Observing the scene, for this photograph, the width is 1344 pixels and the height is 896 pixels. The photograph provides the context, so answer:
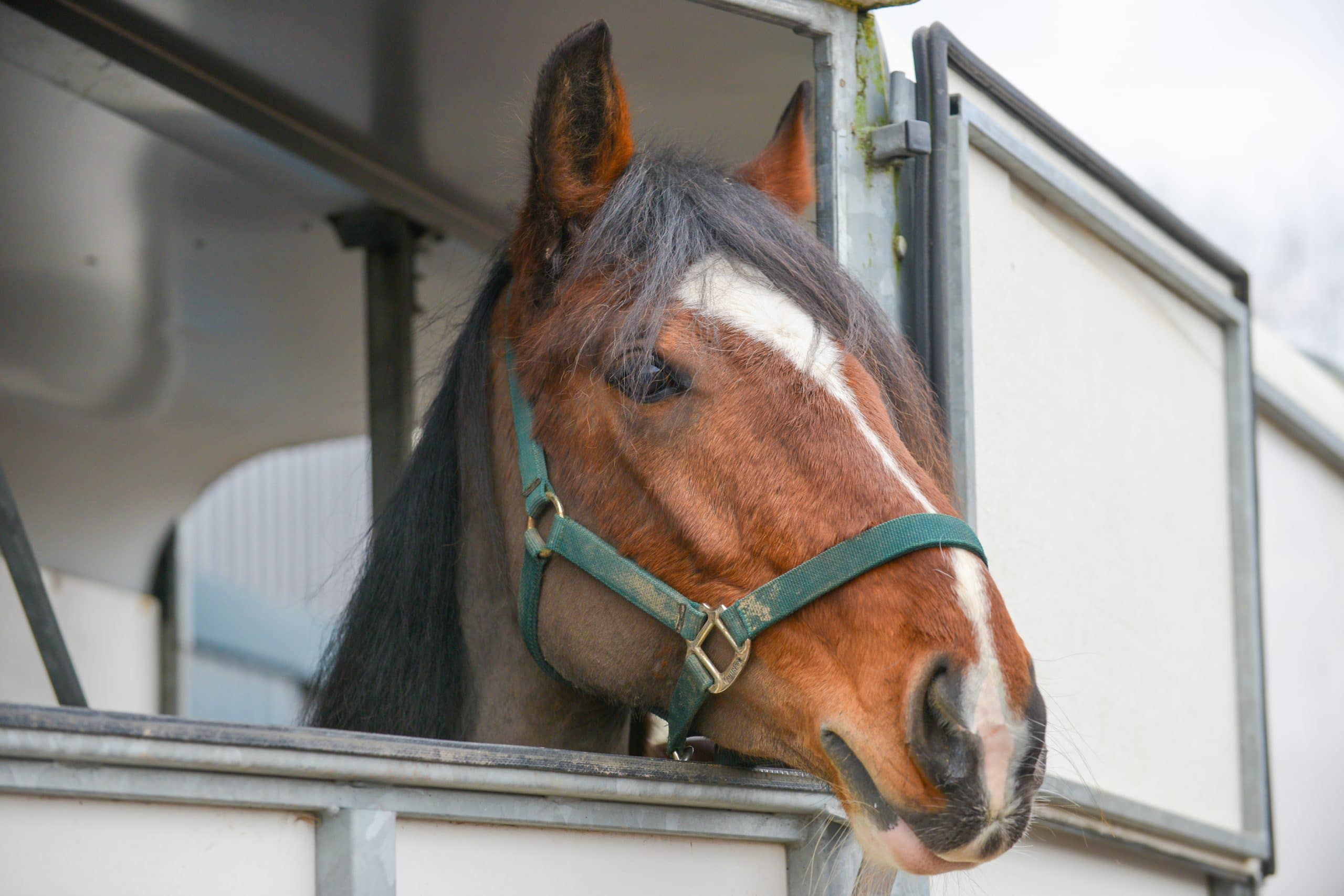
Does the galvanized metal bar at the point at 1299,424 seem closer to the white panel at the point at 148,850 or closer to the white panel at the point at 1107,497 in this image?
the white panel at the point at 1107,497

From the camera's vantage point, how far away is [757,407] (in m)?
1.74

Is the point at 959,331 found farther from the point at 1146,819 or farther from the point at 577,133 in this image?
the point at 1146,819

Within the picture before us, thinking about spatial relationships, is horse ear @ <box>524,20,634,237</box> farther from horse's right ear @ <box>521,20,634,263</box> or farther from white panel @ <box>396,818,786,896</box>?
white panel @ <box>396,818,786,896</box>

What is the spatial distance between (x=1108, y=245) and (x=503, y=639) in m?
1.79

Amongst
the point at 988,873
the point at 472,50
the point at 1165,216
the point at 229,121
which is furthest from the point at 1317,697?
the point at 229,121

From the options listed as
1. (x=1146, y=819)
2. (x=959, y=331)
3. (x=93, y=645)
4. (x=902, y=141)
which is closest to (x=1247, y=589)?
(x=1146, y=819)

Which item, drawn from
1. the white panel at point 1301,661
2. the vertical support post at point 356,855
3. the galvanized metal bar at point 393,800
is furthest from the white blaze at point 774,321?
the white panel at point 1301,661

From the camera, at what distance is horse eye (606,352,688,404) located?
1811 millimetres

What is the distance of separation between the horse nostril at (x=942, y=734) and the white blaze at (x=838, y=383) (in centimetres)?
1

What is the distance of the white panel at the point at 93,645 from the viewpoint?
4.98 metres

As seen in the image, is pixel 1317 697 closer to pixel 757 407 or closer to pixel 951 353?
pixel 951 353

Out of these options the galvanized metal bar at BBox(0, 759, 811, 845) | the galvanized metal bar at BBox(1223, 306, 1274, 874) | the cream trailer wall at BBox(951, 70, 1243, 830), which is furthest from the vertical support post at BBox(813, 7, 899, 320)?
the galvanized metal bar at BBox(1223, 306, 1274, 874)

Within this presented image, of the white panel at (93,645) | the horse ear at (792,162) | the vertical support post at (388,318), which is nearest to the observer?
the horse ear at (792,162)

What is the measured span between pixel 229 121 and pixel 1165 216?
255cm
